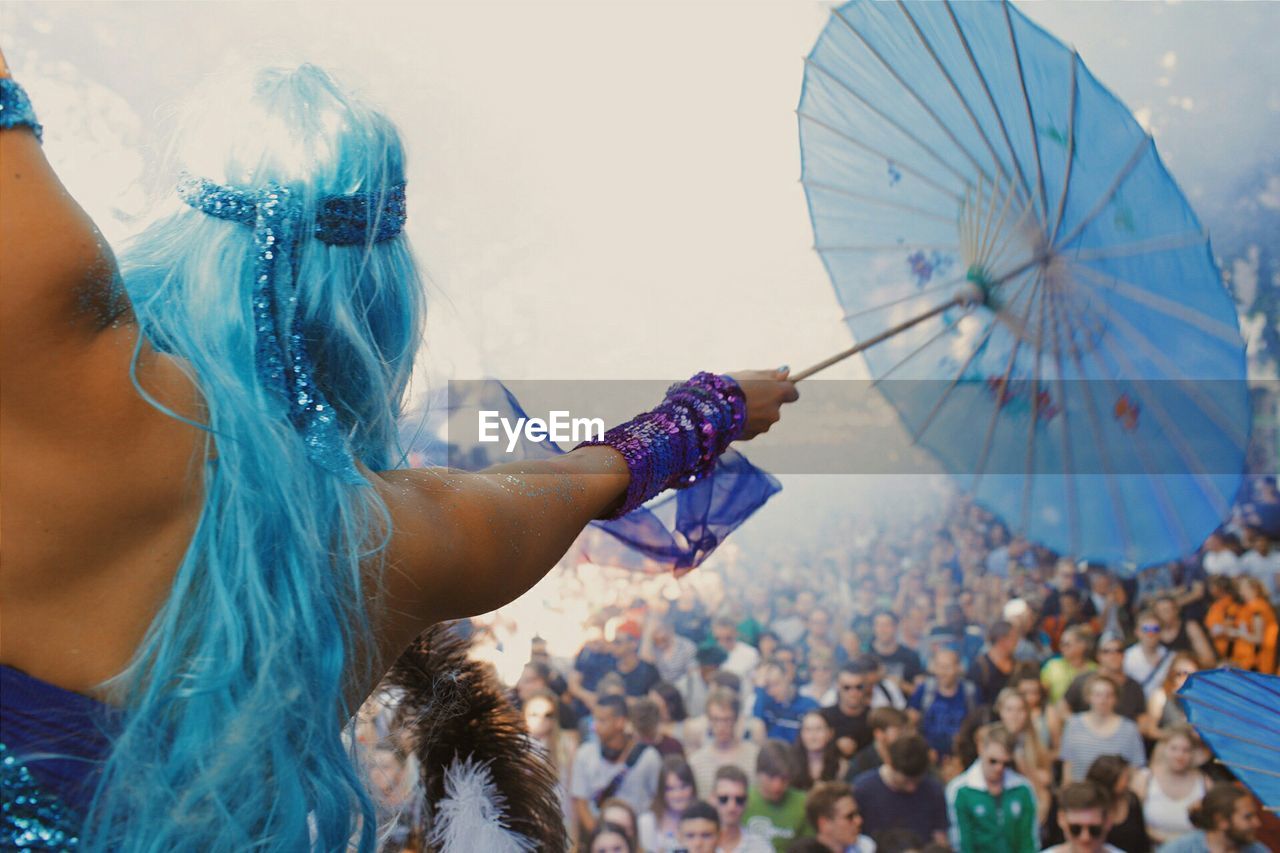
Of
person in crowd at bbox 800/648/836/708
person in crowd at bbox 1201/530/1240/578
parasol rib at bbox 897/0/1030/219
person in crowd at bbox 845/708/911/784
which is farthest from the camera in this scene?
person in crowd at bbox 1201/530/1240/578

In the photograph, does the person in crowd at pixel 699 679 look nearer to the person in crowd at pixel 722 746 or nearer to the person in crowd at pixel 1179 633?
the person in crowd at pixel 722 746

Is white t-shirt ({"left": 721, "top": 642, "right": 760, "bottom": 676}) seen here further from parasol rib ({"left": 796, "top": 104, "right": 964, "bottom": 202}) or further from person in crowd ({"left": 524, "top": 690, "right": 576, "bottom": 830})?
parasol rib ({"left": 796, "top": 104, "right": 964, "bottom": 202})

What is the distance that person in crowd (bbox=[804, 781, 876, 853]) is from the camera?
3.63 metres

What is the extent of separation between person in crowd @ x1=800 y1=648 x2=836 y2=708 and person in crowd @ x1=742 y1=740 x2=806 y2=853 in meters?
0.39

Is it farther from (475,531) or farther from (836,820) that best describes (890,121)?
(836,820)

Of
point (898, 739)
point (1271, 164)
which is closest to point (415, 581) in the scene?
point (898, 739)

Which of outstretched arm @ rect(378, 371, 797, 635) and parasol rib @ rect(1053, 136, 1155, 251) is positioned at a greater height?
parasol rib @ rect(1053, 136, 1155, 251)

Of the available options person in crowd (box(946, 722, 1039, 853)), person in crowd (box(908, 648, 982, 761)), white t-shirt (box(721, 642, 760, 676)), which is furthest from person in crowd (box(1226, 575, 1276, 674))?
white t-shirt (box(721, 642, 760, 676))

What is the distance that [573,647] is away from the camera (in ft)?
15.0

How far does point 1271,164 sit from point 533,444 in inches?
300

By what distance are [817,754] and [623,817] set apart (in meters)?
0.78

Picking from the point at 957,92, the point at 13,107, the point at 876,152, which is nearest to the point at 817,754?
the point at 876,152

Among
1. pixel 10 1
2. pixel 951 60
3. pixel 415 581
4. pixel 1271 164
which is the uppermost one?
pixel 1271 164

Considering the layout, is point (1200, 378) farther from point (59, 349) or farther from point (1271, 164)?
point (1271, 164)
